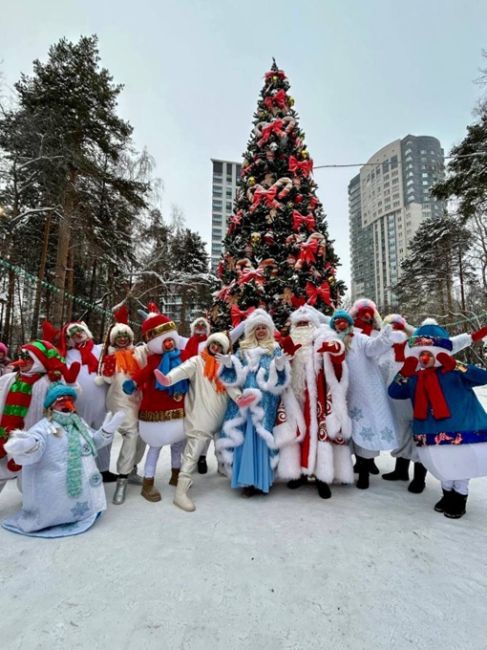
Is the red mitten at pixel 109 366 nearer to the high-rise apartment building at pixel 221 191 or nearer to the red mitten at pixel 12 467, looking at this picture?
the red mitten at pixel 12 467

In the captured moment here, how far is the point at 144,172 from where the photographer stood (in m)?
13.6

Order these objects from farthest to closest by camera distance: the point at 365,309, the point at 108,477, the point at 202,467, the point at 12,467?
the point at 202,467 → the point at 365,309 → the point at 108,477 → the point at 12,467

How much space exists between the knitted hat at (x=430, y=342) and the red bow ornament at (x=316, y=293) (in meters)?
3.44

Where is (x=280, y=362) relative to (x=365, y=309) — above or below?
below

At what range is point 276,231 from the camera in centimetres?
684

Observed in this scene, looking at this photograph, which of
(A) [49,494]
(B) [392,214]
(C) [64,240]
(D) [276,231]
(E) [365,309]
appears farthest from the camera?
(B) [392,214]

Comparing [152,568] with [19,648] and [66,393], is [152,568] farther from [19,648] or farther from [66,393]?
[66,393]

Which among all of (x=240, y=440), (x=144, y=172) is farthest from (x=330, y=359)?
(x=144, y=172)

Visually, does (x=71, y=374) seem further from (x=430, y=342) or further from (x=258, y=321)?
(x=430, y=342)

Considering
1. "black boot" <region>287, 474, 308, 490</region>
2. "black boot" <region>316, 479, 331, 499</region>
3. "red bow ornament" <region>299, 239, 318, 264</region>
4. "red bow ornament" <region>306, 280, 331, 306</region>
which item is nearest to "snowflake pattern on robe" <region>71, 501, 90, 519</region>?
"black boot" <region>287, 474, 308, 490</region>

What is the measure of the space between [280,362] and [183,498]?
145 centimetres

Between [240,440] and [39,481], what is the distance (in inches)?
61.3

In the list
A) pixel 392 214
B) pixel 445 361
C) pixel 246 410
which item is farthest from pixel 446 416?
pixel 392 214

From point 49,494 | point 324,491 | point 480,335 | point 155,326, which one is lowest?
point 324,491
